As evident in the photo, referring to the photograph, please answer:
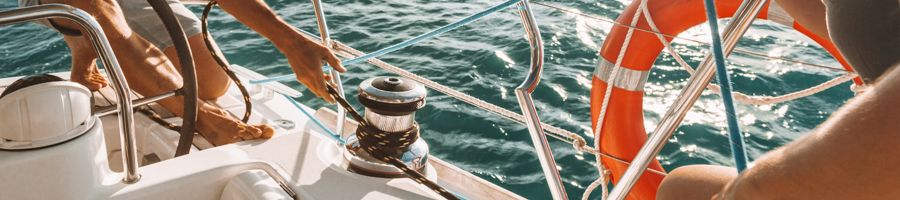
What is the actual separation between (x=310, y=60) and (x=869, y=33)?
3.17 feet

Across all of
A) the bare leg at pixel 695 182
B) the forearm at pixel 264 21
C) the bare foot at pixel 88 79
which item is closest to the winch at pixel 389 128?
the forearm at pixel 264 21

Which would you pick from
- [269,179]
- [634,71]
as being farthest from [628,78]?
[269,179]

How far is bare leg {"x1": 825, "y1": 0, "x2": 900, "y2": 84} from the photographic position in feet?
3.05

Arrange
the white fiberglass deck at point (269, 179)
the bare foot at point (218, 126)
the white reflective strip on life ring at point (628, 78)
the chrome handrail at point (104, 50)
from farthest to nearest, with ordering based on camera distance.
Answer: the white reflective strip on life ring at point (628, 78) < the bare foot at point (218, 126) < the white fiberglass deck at point (269, 179) < the chrome handrail at point (104, 50)

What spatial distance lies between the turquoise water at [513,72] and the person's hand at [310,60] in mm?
1561

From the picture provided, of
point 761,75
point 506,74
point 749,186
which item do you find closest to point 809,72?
point 761,75

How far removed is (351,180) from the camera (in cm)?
137

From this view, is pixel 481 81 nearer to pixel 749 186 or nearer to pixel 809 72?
pixel 809 72

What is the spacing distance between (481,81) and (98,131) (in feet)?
9.69

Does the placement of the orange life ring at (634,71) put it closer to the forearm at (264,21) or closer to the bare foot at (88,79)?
the forearm at (264,21)

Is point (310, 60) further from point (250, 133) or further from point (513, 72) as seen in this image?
Answer: point (513, 72)

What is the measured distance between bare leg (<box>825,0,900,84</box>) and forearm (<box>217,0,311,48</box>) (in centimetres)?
95

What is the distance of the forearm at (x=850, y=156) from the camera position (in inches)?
20.2

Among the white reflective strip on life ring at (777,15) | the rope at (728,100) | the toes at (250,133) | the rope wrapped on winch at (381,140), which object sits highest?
the rope at (728,100)
